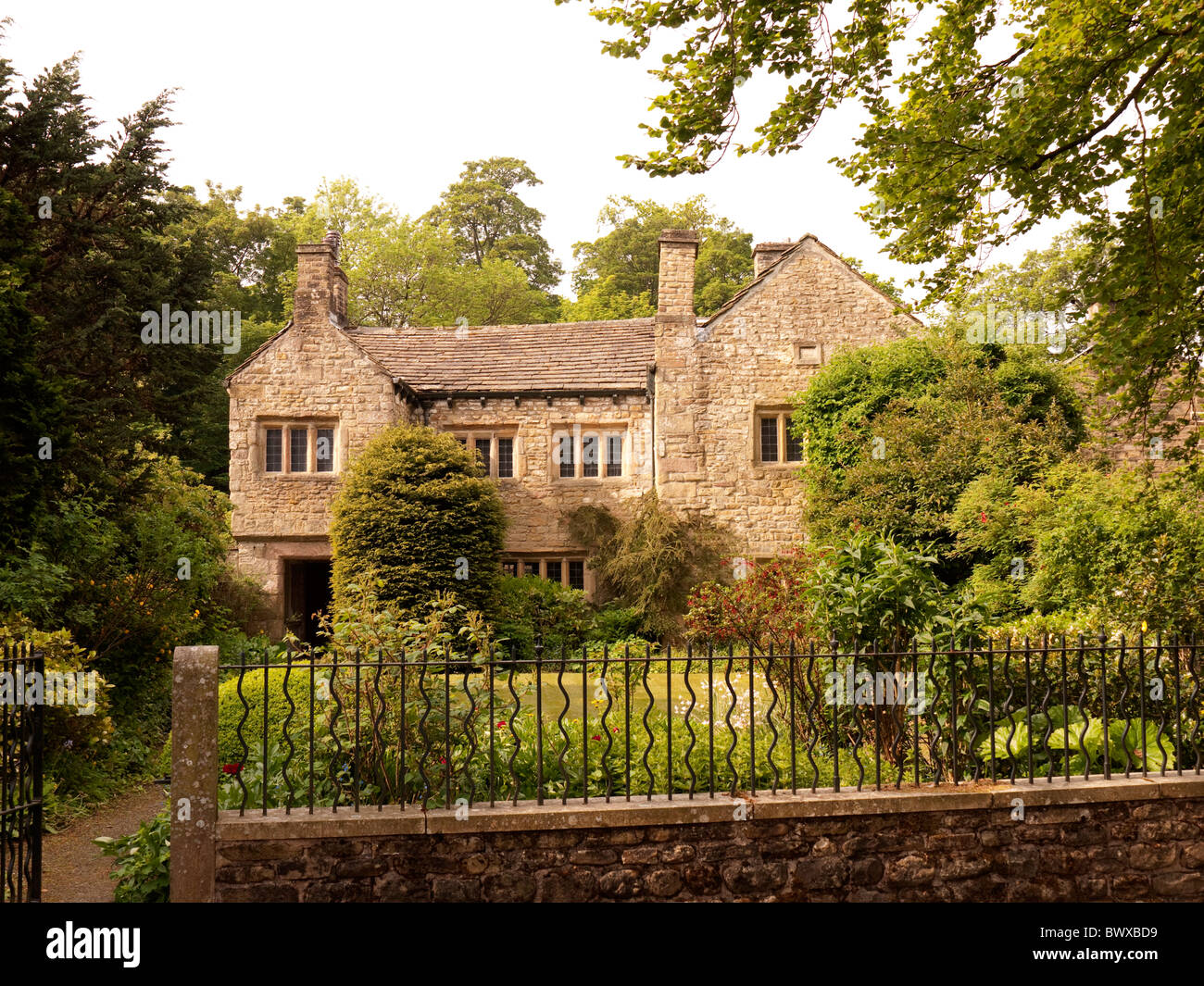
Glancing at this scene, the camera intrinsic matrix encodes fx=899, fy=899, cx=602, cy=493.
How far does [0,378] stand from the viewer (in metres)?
9.23

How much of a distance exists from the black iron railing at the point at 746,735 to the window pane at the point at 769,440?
11520mm

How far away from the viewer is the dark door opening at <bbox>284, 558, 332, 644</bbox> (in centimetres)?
1863

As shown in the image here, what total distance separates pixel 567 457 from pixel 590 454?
504mm

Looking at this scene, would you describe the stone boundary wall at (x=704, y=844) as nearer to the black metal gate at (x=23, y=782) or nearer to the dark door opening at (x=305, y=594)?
the black metal gate at (x=23, y=782)

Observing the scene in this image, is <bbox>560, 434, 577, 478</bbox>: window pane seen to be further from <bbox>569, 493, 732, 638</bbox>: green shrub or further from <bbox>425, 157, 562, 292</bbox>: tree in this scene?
<bbox>425, 157, 562, 292</bbox>: tree

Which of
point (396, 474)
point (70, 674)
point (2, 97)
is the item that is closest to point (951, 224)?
point (70, 674)

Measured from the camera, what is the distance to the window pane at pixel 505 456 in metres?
19.4

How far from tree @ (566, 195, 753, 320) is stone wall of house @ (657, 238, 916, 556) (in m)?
16.0

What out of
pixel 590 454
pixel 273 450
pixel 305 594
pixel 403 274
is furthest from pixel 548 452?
pixel 403 274

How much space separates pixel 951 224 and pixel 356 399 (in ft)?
41.6

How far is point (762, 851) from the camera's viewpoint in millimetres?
5477

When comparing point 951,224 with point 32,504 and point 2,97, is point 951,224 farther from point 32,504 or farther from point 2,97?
point 2,97

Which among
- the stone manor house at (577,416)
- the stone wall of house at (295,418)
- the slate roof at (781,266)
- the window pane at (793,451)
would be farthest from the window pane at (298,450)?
the window pane at (793,451)

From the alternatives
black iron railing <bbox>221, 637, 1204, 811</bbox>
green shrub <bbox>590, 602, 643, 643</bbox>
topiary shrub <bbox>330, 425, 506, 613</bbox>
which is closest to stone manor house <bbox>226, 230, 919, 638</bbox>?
green shrub <bbox>590, 602, 643, 643</bbox>
